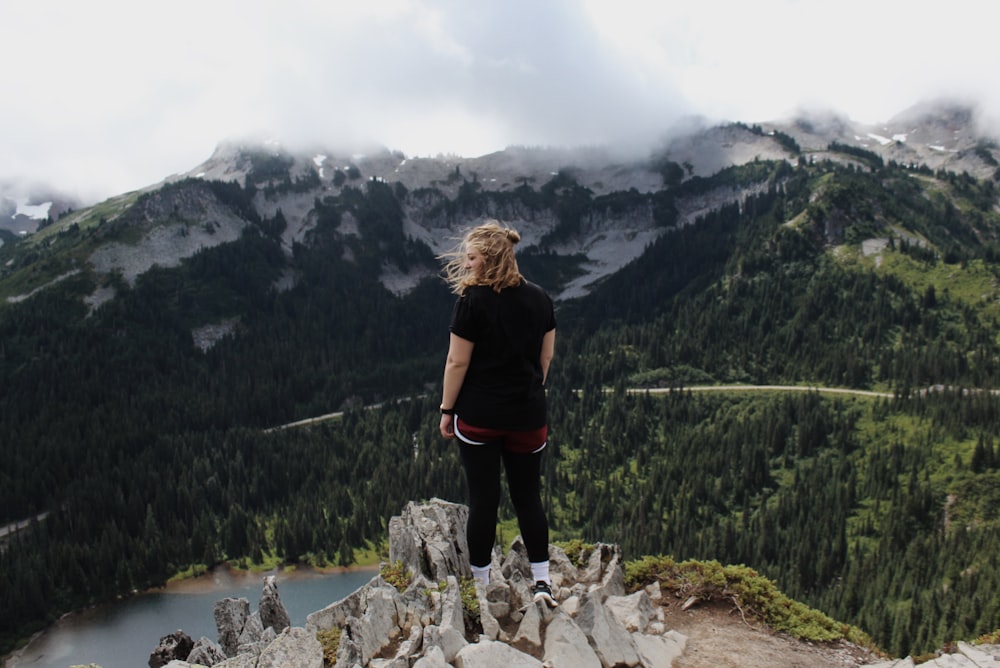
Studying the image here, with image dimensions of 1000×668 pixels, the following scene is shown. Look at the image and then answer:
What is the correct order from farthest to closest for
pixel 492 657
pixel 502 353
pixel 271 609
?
pixel 271 609, pixel 502 353, pixel 492 657

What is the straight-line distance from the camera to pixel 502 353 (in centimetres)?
950

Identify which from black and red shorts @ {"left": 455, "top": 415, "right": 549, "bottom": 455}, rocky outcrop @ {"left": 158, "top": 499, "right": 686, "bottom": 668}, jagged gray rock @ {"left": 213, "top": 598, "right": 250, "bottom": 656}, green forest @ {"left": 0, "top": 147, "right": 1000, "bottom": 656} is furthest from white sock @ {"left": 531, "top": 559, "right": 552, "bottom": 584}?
green forest @ {"left": 0, "top": 147, "right": 1000, "bottom": 656}

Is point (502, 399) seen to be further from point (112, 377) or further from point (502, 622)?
point (112, 377)

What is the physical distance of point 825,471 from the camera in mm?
118000

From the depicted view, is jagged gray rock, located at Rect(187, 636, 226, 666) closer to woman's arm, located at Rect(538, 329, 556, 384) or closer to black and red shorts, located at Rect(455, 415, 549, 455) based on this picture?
black and red shorts, located at Rect(455, 415, 549, 455)

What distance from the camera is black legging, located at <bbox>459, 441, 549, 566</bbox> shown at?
10.1 meters

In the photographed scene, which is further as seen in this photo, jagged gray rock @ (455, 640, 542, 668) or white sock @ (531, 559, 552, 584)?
white sock @ (531, 559, 552, 584)

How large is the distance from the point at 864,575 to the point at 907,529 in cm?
1474

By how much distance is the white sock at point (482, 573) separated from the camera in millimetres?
11188

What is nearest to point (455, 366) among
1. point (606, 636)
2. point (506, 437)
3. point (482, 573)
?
point (506, 437)

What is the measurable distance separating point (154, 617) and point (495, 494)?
103m

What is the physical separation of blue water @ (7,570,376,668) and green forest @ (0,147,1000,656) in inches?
169

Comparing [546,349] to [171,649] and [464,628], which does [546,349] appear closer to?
[464,628]

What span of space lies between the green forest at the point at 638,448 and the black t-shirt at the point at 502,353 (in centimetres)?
7952
